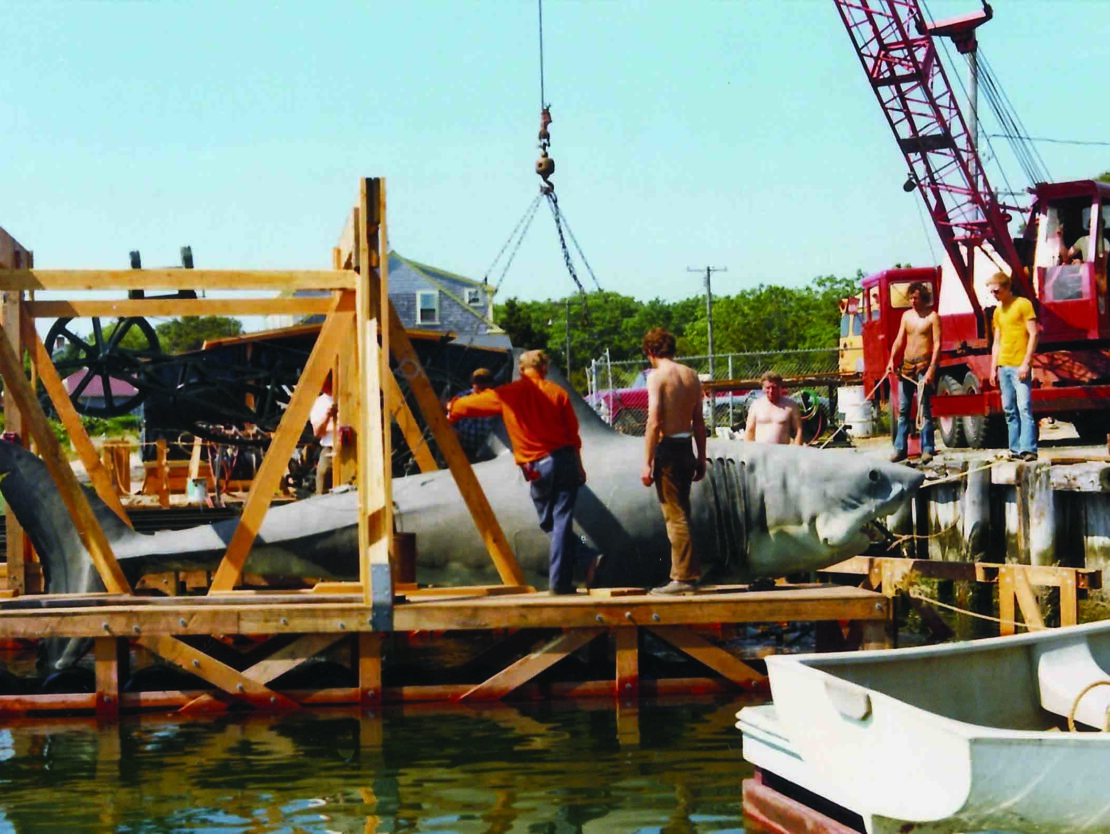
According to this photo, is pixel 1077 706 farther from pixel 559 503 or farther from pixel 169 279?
pixel 169 279

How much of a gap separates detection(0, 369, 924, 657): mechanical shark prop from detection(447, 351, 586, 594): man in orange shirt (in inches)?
34.3

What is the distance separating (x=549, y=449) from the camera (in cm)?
1057

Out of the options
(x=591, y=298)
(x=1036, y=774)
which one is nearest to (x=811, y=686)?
(x=1036, y=774)

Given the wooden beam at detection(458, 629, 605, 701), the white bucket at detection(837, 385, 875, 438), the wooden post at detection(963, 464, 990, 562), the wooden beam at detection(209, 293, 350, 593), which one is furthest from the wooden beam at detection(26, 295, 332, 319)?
the white bucket at detection(837, 385, 875, 438)

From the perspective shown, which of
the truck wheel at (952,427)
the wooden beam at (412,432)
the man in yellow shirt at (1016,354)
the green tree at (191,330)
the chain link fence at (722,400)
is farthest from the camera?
the green tree at (191,330)

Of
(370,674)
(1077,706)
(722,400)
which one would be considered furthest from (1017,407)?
(722,400)

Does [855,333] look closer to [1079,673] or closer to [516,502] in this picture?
[516,502]

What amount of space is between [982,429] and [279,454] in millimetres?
12935

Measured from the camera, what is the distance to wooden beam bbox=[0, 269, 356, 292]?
10.8 meters

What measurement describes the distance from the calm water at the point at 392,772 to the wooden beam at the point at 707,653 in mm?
185

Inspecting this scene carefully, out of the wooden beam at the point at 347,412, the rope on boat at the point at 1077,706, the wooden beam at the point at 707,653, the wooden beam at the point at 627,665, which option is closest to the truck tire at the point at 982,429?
the wooden beam at the point at 347,412

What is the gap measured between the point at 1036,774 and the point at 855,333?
30038 mm

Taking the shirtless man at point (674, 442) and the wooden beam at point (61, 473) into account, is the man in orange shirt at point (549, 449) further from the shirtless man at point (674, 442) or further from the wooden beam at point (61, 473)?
the wooden beam at point (61, 473)

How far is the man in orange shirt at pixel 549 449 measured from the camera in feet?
34.7
